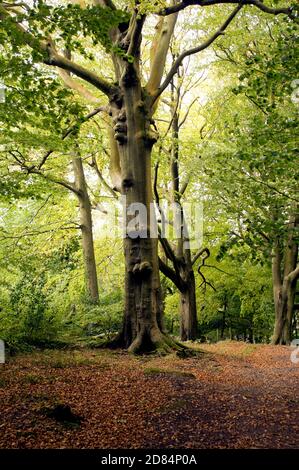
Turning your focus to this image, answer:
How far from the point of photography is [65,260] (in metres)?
19.8

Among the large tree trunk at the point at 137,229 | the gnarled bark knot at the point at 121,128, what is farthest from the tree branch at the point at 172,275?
the gnarled bark knot at the point at 121,128

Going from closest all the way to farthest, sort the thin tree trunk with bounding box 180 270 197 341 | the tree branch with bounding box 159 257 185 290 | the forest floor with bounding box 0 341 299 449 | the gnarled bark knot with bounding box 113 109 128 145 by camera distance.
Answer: the forest floor with bounding box 0 341 299 449 < the gnarled bark knot with bounding box 113 109 128 145 < the tree branch with bounding box 159 257 185 290 < the thin tree trunk with bounding box 180 270 197 341

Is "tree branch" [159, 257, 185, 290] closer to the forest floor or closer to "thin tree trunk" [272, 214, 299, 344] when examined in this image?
"thin tree trunk" [272, 214, 299, 344]

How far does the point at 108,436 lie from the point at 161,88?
8576mm

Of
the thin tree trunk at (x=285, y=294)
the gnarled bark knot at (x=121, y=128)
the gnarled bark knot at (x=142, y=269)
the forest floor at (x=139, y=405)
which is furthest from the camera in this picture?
the thin tree trunk at (x=285, y=294)

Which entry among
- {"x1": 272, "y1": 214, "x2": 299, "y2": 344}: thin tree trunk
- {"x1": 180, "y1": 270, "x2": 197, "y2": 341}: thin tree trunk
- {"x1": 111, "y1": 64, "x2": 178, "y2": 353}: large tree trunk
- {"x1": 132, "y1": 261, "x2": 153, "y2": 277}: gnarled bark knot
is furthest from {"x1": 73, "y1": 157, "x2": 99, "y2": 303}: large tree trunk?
{"x1": 272, "y1": 214, "x2": 299, "y2": 344}: thin tree trunk

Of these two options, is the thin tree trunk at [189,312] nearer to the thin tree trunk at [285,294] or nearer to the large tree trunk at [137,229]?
the thin tree trunk at [285,294]

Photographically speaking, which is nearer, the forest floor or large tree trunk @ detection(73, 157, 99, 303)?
the forest floor

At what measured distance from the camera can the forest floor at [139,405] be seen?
13.8 feet

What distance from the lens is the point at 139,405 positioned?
529cm

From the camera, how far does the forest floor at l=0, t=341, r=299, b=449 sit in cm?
421

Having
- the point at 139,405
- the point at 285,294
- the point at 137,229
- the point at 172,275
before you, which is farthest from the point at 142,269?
the point at 285,294

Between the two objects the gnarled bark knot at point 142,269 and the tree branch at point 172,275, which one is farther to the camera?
the tree branch at point 172,275

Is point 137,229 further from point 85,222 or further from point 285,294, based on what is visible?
point 285,294
